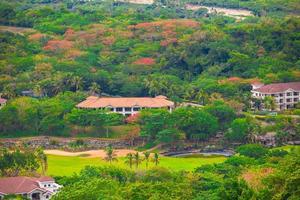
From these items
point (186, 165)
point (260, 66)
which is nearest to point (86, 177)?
point (186, 165)

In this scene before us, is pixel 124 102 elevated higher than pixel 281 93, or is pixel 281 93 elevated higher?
pixel 124 102

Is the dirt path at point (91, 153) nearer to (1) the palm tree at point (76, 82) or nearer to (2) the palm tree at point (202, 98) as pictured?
(2) the palm tree at point (202, 98)

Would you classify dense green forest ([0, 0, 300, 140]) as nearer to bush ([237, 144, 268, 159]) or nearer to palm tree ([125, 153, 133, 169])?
bush ([237, 144, 268, 159])

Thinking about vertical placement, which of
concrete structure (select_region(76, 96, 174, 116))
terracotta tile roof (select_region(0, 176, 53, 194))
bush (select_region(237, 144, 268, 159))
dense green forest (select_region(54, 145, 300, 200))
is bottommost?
bush (select_region(237, 144, 268, 159))

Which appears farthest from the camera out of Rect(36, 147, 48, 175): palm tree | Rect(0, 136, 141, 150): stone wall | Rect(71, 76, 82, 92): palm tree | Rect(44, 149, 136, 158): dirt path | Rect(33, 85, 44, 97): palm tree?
Rect(71, 76, 82, 92): palm tree

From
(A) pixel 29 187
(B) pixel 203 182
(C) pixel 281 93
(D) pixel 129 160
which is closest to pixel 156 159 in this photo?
(D) pixel 129 160

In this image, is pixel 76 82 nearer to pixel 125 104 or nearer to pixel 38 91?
pixel 38 91

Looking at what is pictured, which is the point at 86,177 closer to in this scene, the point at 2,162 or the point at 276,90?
the point at 2,162

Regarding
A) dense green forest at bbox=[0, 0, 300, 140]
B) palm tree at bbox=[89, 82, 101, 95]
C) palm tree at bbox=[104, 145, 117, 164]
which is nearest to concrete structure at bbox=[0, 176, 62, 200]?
palm tree at bbox=[104, 145, 117, 164]

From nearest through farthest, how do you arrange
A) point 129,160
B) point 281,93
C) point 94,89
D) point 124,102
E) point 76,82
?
point 129,160 → point 124,102 → point 281,93 → point 94,89 → point 76,82
